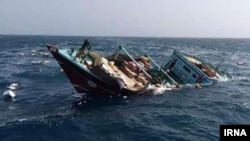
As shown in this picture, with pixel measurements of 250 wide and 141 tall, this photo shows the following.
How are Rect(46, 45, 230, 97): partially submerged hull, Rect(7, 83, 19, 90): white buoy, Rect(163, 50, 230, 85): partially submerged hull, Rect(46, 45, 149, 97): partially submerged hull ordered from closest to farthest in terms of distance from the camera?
Rect(46, 45, 149, 97): partially submerged hull, Rect(46, 45, 230, 97): partially submerged hull, Rect(7, 83, 19, 90): white buoy, Rect(163, 50, 230, 85): partially submerged hull

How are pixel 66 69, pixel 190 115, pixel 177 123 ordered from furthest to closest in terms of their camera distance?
pixel 66 69 < pixel 190 115 < pixel 177 123

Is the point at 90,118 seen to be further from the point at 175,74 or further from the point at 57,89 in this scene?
the point at 175,74

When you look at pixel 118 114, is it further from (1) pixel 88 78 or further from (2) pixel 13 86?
(2) pixel 13 86

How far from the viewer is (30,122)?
25828 millimetres

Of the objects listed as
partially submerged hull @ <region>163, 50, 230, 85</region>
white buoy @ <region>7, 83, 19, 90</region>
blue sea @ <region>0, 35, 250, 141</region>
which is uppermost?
partially submerged hull @ <region>163, 50, 230, 85</region>

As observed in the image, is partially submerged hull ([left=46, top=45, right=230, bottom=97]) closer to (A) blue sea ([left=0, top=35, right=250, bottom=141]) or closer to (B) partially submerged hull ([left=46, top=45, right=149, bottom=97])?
(B) partially submerged hull ([left=46, top=45, right=149, bottom=97])

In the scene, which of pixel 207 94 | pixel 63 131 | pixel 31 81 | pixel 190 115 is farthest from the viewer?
pixel 31 81

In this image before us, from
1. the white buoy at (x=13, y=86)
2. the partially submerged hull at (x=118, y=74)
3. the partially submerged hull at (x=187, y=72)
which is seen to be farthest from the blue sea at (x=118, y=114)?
the partially submerged hull at (x=187, y=72)

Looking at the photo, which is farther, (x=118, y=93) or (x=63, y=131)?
(x=118, y=93)

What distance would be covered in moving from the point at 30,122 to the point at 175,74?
22.8 meters

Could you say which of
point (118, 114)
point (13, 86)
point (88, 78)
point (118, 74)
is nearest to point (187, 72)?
point (118, 74)

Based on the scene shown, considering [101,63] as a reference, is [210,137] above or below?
below

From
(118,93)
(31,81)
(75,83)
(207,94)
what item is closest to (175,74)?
(207,94)

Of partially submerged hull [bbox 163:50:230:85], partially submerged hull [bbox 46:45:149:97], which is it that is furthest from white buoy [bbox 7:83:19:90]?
partially submerged hull [bbox 163:50:230:85]
